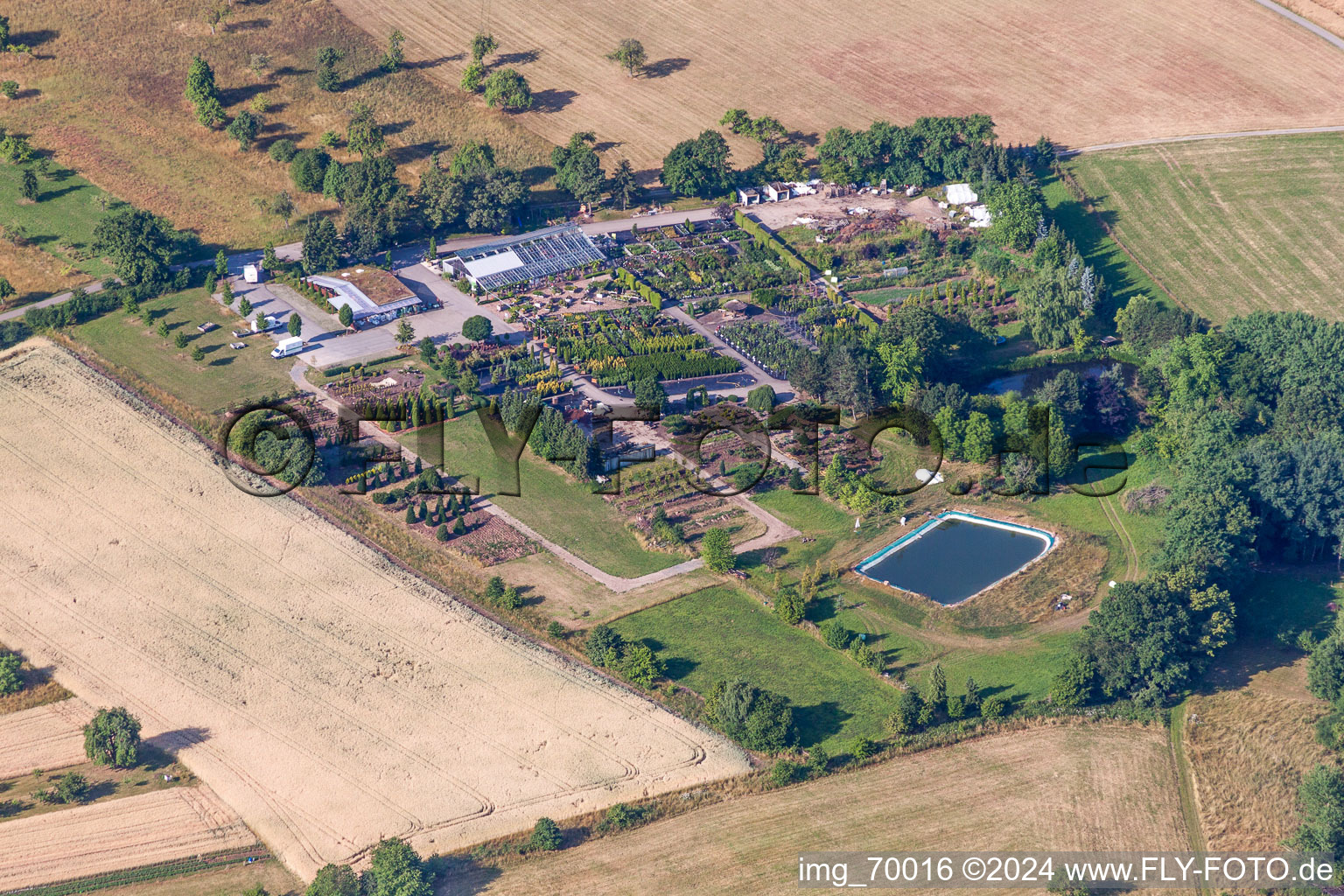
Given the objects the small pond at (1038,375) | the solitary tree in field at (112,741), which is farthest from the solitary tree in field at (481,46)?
the solitary tree in field at (112,741)

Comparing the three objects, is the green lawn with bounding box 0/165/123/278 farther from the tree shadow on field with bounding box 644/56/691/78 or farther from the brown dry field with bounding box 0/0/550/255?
the tree shadow on field with bounding box 644/56/691/78

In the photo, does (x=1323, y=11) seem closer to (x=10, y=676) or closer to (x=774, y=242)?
(x=774, y=242)

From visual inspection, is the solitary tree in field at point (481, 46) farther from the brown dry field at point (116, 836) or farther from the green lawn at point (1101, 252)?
the brown dry field at point (116, 836)

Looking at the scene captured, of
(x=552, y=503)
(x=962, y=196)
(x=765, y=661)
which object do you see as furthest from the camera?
(x=962, y=196)

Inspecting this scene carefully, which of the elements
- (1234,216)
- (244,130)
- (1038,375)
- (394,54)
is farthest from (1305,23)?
(244,130)

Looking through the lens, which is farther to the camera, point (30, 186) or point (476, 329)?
point (30, 186)

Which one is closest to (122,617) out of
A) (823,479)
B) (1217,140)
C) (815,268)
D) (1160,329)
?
(823,479)

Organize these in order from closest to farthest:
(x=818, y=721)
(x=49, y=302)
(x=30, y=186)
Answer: (x=818, y=721)
(x=49, y=302)
(x=30, y=186)

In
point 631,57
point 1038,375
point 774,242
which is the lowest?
point 774,242

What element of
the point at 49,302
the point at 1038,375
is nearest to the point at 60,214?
the point at 49,302

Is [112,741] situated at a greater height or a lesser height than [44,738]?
greater
